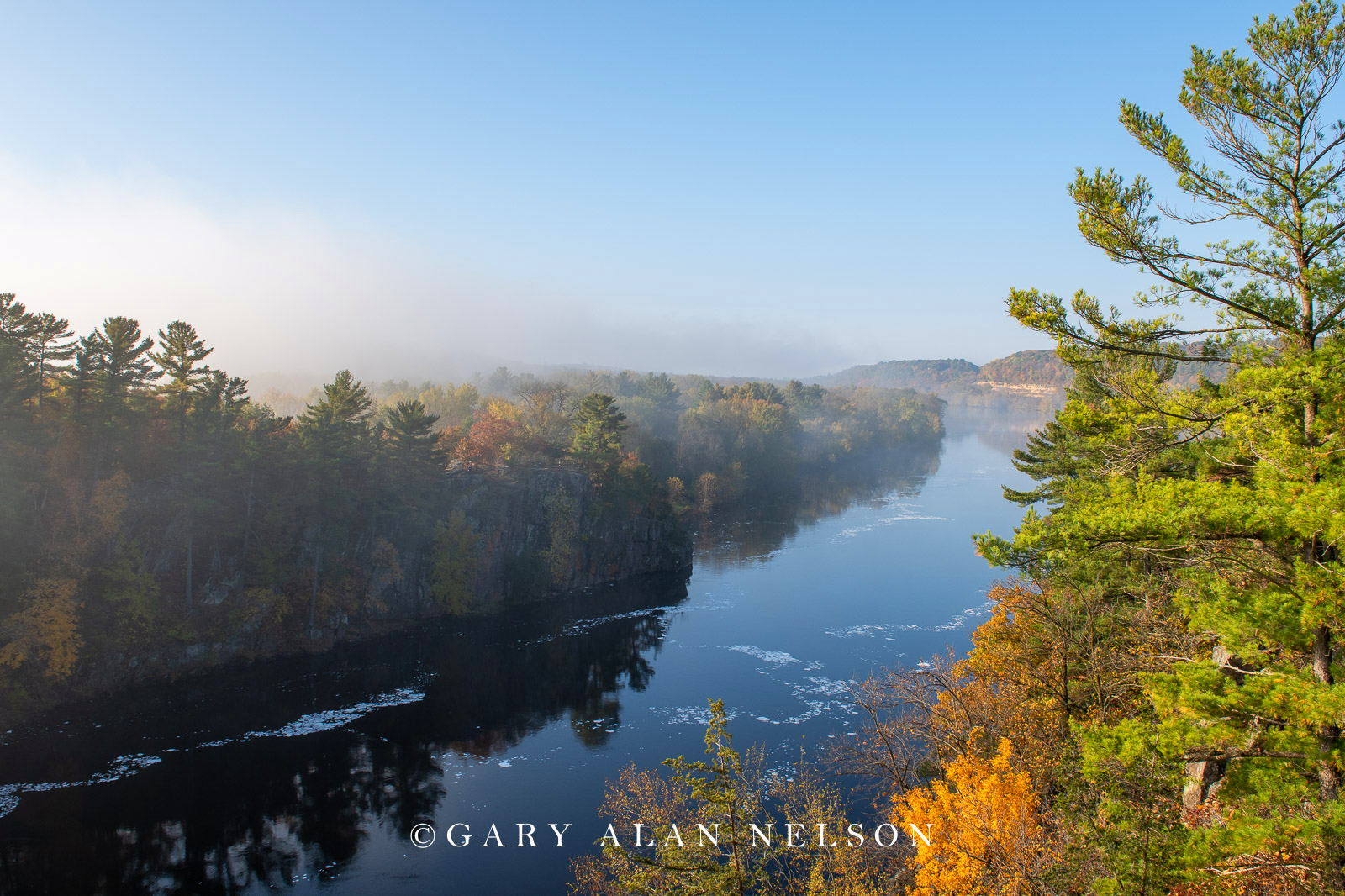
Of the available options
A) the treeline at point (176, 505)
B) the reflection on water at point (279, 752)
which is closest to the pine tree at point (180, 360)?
the treeline at point (176, 505)

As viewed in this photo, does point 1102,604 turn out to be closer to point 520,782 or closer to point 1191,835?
point 1191,835

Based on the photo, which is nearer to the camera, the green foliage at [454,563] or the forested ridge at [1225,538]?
the forested ridge at [1225,538]

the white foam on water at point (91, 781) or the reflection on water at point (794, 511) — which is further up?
the reflection on water at point (794, 511)

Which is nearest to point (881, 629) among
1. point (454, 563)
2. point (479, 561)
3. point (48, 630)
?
point (479, 561)

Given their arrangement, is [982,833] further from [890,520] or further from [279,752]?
[890,520]

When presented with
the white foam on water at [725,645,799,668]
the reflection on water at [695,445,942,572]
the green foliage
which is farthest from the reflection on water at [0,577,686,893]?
the reflection on water at [695,445,942,572]

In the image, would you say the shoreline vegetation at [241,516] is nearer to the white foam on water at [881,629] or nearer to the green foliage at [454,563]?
the green foliage at [454,563]
